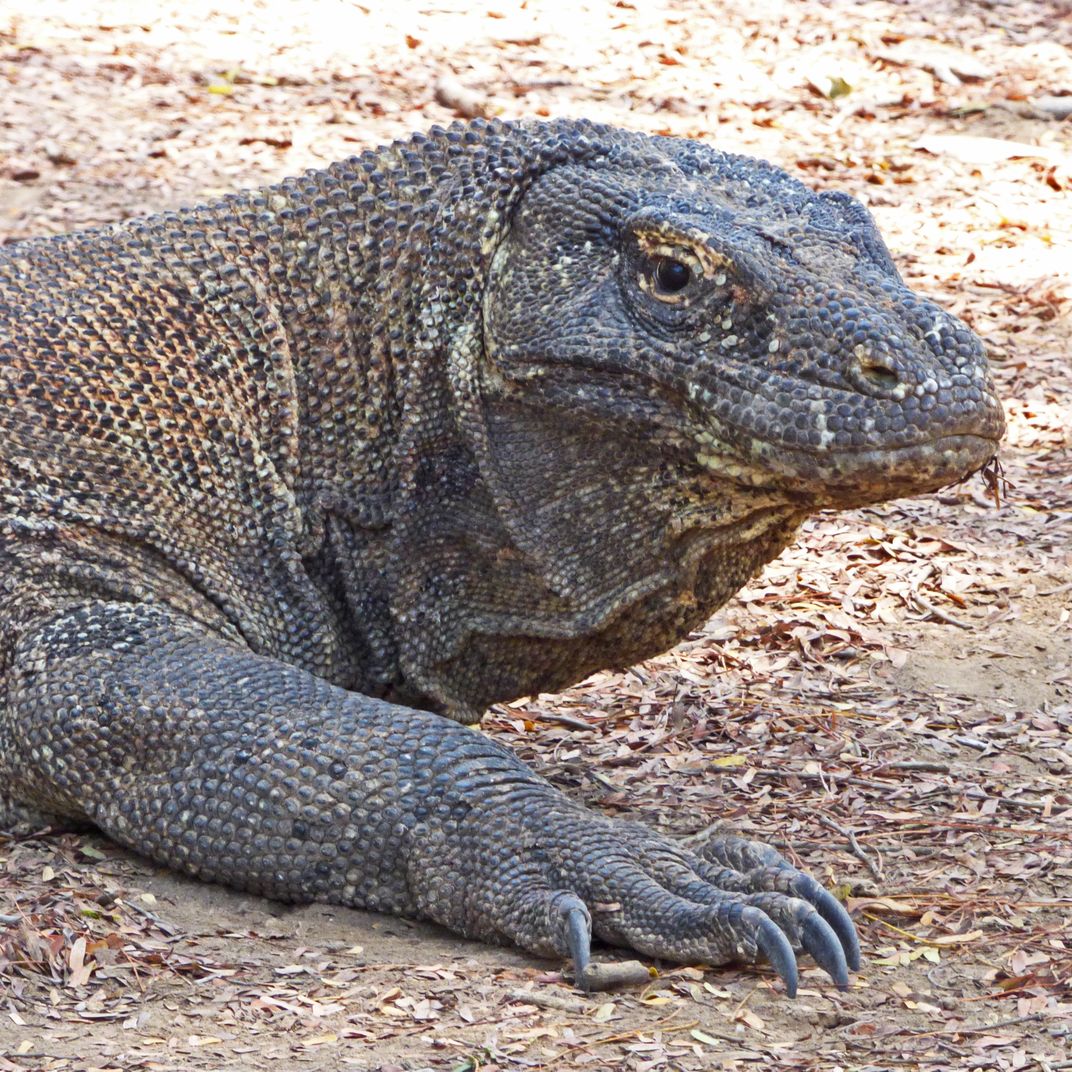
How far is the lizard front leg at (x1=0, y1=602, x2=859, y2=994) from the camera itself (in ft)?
15.3

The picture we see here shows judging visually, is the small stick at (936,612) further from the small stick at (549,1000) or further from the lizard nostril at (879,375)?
the small stick at (549,1000)

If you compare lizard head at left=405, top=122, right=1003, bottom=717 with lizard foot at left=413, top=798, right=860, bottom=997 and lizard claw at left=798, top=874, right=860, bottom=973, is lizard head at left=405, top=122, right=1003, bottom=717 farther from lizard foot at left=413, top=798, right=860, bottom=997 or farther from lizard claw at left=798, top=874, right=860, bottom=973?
lizard claw at left=798, top=874, right=860, bottom=973

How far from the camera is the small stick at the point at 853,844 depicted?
5.44m

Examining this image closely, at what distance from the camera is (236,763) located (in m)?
5.02

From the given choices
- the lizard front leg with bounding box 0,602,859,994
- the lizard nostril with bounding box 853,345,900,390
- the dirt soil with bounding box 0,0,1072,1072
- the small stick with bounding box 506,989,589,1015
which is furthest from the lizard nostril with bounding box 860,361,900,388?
the small stick with bounding box 506,989,589,1015

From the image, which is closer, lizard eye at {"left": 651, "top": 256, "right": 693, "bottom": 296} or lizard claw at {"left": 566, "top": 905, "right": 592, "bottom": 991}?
lizard claw at {"left": 566, "top": 905, "right": 592, "bottom": 991}

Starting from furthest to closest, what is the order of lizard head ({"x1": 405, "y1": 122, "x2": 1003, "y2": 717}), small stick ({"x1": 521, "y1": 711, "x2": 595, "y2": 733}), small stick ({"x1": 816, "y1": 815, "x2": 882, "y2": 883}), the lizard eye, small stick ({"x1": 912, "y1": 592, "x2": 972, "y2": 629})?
small stick ({"x1": 912, "y1": 592, "x2": 972, "y2": 629}), small stick ({"x1": 521, "y1": 711, "x2": 595, "y2": 733}), small stick ({"x1": 816, "y1": 815, "x2": 882, "y2": 883}), the lizard eye, lizard head ({"x1": 405, "y1": 122, "x2": 1003, "y2": 717})

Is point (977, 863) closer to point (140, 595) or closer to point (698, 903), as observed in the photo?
point (698, 903)

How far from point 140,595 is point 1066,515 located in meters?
4.90

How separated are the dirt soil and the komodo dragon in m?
0.27

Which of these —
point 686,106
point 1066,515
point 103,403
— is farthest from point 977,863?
point 686,106

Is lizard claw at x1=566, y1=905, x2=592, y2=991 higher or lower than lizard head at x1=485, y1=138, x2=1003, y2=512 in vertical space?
lower

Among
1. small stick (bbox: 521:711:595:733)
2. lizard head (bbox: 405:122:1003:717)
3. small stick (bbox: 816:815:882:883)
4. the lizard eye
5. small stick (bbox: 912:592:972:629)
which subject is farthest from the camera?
small stick (bbox: 912:592:972:629)

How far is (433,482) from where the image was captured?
5492 mm
